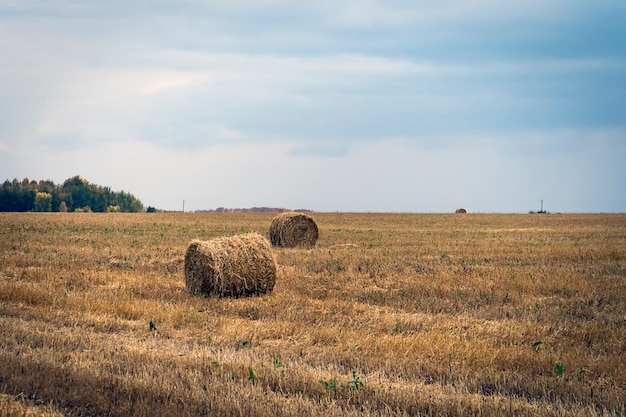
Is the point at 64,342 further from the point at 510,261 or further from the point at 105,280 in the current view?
the point at 510,261

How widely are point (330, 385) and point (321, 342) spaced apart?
2.58m

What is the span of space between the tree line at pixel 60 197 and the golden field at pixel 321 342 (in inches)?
3005

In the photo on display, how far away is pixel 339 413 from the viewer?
6.83 metres

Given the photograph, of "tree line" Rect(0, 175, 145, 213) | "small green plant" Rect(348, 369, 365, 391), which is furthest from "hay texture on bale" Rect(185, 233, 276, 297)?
"tree line" Rect(0, 175, 145, 213)

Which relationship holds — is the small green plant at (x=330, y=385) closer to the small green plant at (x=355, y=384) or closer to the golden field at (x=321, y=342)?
the golden field at (x=321, y=342)

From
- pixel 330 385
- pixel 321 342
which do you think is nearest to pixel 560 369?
pixel 330 385

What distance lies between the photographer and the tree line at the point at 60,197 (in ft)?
296

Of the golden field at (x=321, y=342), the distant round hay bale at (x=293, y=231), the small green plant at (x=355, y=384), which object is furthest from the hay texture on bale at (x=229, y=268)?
the distant round hay bale at (x=293, y=231)

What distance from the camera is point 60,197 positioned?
305 feet

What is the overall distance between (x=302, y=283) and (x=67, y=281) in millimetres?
5495

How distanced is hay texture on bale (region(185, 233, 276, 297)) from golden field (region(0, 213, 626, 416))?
484mm

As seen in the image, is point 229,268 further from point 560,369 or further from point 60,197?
point 60,197

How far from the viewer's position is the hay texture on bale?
49.4 ft

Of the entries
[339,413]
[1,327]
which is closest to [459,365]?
[339,413]
